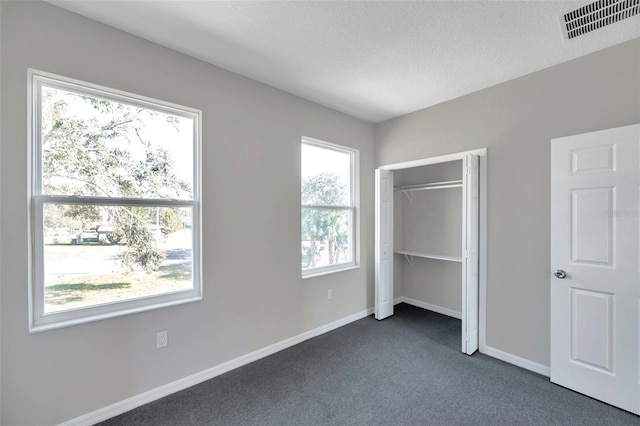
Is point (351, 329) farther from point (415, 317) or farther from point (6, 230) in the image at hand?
point (6, 230)

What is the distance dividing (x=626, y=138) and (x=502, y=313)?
1.79 m

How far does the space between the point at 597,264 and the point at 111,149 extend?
383 centimetres

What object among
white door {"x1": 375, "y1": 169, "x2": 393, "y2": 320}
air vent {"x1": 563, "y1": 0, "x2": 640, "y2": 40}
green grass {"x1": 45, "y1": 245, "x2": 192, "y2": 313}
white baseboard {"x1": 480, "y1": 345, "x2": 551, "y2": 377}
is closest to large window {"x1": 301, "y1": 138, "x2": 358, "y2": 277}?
white door {"x1": 375, "y1": 169, "x2": 393, "y2": 320}

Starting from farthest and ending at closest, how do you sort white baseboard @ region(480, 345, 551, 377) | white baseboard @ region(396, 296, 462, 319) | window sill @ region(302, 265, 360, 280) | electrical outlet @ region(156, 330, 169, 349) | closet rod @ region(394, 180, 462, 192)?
white baseboard @ region(396, 296, 462, 319)
closet rod @ region(394, 180, 462, 192)
window sill @ region(302, 265, 360, 280)
white baseboard @ region(480, 345, 551, 377)
electrical outlet @ region(156, 330, 169, 349)

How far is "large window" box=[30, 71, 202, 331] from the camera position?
180cm

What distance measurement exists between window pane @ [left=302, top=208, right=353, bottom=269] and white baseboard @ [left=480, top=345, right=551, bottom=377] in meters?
1.83

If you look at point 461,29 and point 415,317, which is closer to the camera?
point 461,29

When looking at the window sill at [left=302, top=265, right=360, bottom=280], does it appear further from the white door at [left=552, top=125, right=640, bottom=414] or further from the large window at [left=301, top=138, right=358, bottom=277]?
the white door at [left=552, top=125, right=640, bottom=414]

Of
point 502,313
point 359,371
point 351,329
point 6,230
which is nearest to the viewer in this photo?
point 6,230

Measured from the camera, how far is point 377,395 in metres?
2.20

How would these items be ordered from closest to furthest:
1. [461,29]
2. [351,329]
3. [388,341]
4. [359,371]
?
[461,29], [359,371], [388,341], [351,329]

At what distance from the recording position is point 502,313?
109 inches

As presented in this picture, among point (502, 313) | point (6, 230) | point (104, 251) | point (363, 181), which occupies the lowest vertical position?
point (502, 313)

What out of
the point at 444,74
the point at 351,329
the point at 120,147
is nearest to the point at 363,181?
the point at 444,74
